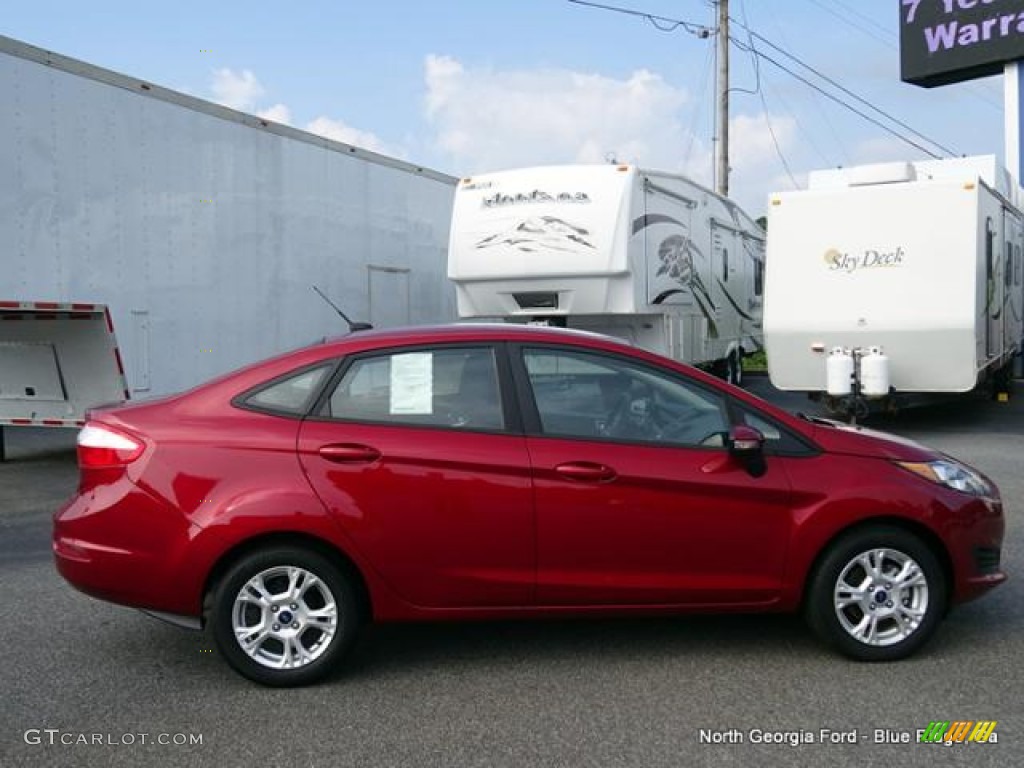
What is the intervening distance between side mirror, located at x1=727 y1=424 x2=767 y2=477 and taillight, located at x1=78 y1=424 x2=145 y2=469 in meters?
2.47

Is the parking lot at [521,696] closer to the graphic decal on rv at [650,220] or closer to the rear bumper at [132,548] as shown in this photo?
the rear bumper at [132,548]

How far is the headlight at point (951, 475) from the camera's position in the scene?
4.50 metres

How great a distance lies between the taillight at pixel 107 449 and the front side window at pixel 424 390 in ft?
2.61

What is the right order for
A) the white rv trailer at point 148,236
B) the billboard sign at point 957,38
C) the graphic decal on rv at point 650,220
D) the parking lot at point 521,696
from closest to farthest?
1. the parking lot at point 521,696
2. the white rv trailer at point 148,236
3. the graphic decal on rv at point 650,220
4. the billboard sign at point 957,38

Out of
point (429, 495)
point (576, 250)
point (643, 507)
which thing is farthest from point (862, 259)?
point (429, 495)

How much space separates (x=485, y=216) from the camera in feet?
38.3

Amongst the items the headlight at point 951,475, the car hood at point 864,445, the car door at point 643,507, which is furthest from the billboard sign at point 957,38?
the car door at point 643,507

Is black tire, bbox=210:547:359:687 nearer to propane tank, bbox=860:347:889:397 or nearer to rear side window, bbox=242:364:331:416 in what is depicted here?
rear side window, bbox=242:364:331:416

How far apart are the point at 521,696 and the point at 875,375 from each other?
7.73 m

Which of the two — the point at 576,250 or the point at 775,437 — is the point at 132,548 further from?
the point at 576,250

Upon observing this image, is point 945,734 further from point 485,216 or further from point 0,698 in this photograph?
→ point 485,216

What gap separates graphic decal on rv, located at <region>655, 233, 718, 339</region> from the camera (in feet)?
40.8

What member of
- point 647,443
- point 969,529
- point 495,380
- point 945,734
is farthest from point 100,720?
point 969,529

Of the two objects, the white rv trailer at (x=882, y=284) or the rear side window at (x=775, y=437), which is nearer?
the rear side window at (x=775, y=437)
